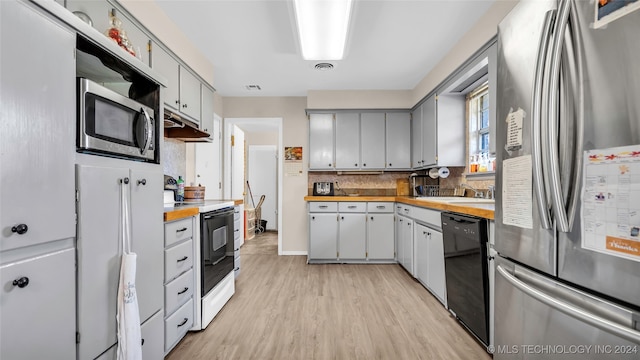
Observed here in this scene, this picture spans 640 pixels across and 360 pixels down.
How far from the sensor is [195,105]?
2672 millimetres

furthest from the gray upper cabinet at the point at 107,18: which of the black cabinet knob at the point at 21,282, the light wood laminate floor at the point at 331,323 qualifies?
the light wood laminate floor at the point at 331,323

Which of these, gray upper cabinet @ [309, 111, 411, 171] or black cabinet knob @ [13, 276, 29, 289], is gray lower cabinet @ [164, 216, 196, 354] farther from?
gray upper cabinet @ [309, 111, 411, 171]

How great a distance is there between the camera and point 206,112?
9.59ft

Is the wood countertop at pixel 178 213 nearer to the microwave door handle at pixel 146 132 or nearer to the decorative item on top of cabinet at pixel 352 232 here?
the microwave door handle at pixel 146 132

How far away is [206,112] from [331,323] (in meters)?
2.43

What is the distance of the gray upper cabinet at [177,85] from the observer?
82.9 inches

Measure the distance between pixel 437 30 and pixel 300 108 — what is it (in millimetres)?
2344

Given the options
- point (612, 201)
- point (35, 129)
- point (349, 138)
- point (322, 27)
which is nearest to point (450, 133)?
point (349, 138)

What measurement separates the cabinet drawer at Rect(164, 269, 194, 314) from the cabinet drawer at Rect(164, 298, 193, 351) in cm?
5

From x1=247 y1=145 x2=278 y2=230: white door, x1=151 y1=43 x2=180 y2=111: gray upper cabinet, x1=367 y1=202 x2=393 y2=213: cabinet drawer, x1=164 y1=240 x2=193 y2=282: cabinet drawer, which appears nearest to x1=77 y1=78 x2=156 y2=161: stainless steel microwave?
x1=164 y1=240 x2=193 y2=282: cabinet drawer

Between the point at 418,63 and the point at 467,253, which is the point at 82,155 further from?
the point at 418,63

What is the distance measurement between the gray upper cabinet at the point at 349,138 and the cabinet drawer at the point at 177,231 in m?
2.56

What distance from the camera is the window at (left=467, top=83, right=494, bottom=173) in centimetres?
290

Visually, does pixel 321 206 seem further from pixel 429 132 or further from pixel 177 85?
pixel 177 85
